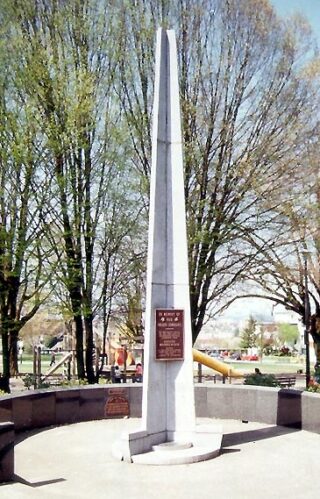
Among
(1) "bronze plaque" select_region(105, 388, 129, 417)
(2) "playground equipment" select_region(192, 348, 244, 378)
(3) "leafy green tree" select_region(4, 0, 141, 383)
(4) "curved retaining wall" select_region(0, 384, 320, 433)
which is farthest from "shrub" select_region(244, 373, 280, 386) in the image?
(2) "playground equipment" select_region(192, 348, 244, 378)

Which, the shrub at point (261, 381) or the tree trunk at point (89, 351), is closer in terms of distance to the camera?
the shrub at point (261, 381)

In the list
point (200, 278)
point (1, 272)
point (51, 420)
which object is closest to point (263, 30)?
point (200, 278)

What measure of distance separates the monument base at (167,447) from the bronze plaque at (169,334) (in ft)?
4.57

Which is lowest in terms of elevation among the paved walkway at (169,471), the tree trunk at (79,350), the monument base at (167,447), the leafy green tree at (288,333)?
the leafy green tree at (288,333)

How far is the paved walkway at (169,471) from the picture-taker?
8125mm

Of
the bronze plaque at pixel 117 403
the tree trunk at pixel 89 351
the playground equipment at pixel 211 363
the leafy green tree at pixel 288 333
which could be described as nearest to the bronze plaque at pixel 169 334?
the bronze plaque at pixel 117 403

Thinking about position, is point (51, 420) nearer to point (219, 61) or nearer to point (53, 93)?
point (53, 93)

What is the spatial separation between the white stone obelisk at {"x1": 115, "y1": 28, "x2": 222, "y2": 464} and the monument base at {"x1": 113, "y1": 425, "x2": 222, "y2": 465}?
1.0 inches

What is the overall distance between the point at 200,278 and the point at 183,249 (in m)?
8.97

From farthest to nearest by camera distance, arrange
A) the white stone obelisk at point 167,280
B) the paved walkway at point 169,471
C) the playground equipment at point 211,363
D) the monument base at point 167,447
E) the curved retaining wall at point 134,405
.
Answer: the playground equipment at point 211,363 → the curved retaining wall at point 134,405 → the white stone obelisk at point 167,280 → the monument base at point 167,447 → the paved walkway at point 169,471

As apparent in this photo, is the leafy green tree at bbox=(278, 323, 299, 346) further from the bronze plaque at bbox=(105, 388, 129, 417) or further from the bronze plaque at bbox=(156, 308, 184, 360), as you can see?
the bronze plaque at bbox=(156, 308, 184, 360)

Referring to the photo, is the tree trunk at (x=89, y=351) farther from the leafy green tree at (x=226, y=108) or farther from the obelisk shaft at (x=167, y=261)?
the obelisk shaft at (x=167, y=261)

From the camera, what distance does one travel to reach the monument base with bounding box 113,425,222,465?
383 inches

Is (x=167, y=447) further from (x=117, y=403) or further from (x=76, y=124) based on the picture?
(x=76, y=124)
